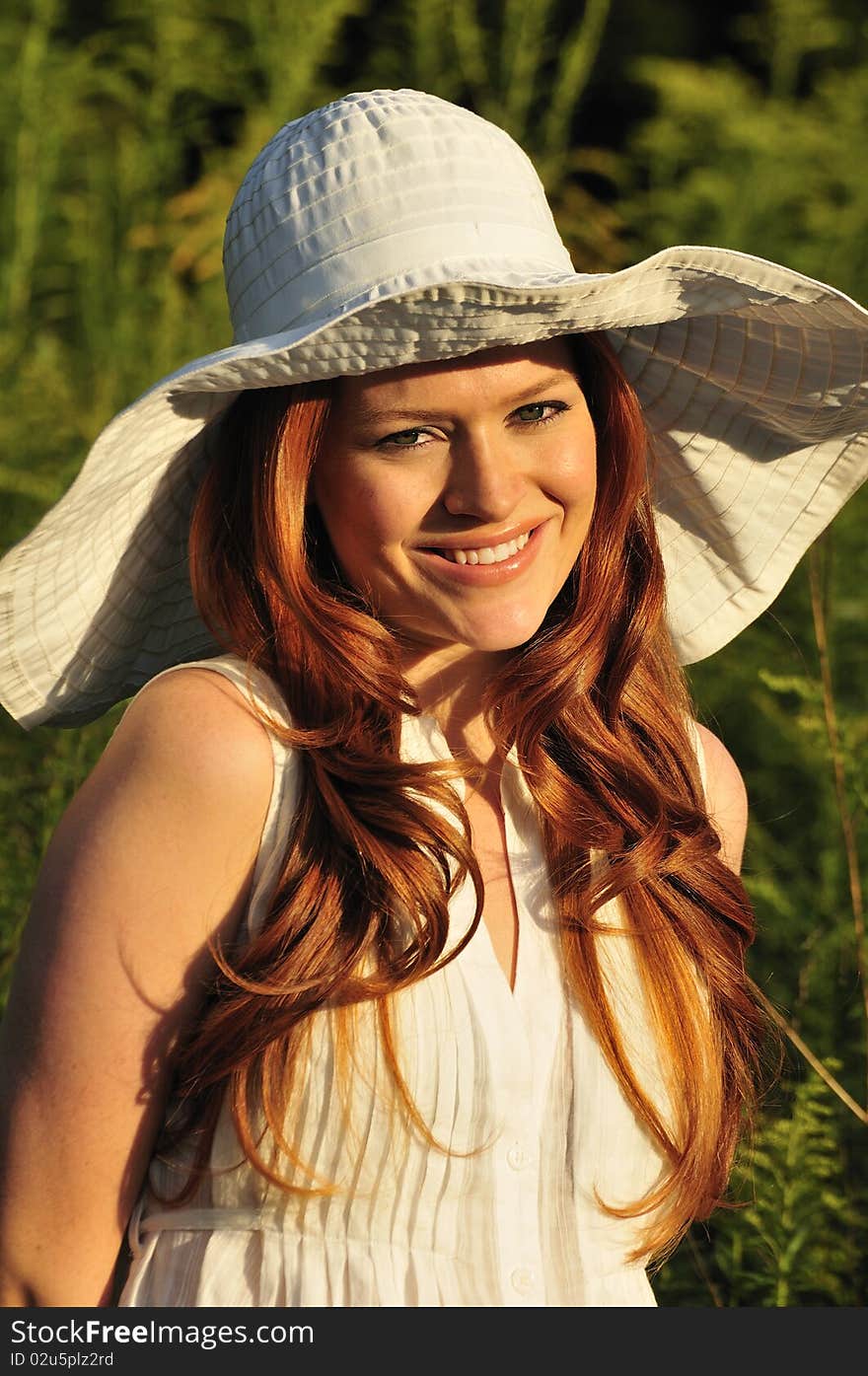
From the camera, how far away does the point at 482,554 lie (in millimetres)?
1854

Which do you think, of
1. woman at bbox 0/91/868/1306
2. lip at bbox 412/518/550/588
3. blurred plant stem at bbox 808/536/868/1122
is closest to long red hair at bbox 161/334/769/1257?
woman at bbox 0/91/868/1306

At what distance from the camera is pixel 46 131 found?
3.80 m

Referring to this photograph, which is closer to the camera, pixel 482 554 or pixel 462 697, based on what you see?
pixel 482 554

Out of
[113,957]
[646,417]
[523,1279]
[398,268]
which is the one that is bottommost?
[523,1279]

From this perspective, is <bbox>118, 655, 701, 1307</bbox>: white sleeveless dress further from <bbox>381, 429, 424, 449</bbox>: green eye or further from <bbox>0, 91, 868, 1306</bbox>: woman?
<bbox>381, 429, 424, 449</bbox>: green eye

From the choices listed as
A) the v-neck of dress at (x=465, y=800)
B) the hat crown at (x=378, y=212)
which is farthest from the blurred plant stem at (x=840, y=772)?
the hat crown at (x=378, y=212)

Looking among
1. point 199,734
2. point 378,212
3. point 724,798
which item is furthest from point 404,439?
point 724,798

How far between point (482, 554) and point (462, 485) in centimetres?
9

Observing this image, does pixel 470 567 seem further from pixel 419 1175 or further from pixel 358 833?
pixel 419 1175

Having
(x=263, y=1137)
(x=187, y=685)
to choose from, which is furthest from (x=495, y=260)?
(x=263, y=1137)

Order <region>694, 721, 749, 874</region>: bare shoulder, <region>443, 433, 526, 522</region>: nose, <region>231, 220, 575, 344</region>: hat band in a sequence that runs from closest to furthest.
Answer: <region>231, 220, 575, 344</region>: hat band
<region>443, 433, 526, 522</region>: nose
<region>694, 721, 749, 874</region>: bare shoulder

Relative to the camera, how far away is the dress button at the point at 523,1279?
1.83 meters

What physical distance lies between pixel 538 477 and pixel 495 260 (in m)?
0.27

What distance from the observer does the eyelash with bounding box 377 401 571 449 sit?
181cm
